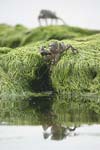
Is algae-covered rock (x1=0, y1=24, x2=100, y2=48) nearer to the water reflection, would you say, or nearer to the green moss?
the green moss

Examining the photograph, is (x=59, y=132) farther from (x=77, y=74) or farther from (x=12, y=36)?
(x=12, y=36)

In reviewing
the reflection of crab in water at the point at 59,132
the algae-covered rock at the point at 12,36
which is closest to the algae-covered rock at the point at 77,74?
the reflection of crab in water at the point at 59,132

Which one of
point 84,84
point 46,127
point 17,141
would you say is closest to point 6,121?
point 46,127

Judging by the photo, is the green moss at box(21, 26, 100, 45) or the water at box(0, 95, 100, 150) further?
the green moss at box(21, 26, 100, 45)

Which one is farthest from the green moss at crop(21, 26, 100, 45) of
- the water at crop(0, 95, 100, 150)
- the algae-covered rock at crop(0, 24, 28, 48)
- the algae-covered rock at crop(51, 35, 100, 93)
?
the water at crop(0, 95, 100, 150)

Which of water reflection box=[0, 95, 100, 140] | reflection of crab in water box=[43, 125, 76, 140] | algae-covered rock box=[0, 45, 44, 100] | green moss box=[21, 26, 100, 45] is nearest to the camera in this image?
reflection of crab in water box=[43, 125, 76, 140]

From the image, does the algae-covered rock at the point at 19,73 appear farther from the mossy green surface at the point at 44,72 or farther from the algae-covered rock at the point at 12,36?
the algae-covered rock at the point at 12,36

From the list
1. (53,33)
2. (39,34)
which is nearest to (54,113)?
(53,33)
